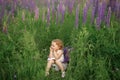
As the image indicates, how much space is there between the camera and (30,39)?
5.06m

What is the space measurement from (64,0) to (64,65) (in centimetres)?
199

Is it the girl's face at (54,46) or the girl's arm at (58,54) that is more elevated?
the girl's face at (54,46)

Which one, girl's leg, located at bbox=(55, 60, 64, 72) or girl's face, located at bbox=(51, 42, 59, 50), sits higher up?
girl's face, located at bbox=(51, 42, 59, 50)

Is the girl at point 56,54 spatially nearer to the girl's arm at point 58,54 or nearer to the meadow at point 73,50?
the girl's arm at point 58,54

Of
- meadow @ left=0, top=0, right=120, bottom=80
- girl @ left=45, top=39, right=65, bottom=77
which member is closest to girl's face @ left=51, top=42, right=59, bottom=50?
girl @ left=45, top=39, right=65, bottom=77

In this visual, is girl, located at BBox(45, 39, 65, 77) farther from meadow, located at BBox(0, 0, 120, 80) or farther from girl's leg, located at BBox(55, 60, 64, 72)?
meadow, located at BBox(0, 0, 120, 80)

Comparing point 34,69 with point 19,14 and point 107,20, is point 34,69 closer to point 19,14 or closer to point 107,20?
point 107,20

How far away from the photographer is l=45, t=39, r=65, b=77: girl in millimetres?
5562

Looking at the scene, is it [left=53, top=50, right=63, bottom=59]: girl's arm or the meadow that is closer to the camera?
the meadow

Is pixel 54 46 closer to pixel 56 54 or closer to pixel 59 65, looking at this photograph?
A: pixel 56 54

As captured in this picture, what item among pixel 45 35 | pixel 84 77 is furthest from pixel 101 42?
pixel 45 35

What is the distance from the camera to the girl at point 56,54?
5.56 meters

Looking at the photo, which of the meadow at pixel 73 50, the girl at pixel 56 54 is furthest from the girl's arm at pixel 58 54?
the meadow at pixel 73 50

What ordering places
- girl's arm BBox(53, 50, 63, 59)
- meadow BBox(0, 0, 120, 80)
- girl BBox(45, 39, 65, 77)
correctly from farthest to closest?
girl's arm BBox(53, 50, 63, 59) < girl BBox(45, 39, 65, 77) < meadow BBox(0, 0, 120, 80)
